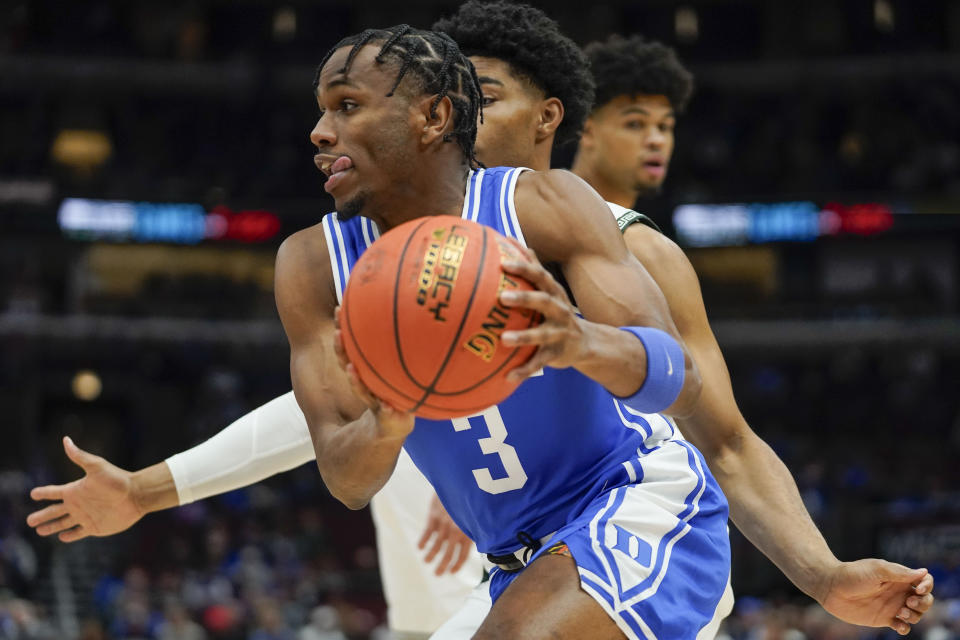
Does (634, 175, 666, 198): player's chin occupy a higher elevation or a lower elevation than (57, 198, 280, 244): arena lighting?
higher

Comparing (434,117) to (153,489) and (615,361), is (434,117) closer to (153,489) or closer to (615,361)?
(615,361)

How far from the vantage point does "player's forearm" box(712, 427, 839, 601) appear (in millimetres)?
3465

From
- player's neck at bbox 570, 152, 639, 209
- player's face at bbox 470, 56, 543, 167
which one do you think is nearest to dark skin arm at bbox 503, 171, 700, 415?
player's face at bbox 470, 56, 543, 167

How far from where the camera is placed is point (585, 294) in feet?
9.39

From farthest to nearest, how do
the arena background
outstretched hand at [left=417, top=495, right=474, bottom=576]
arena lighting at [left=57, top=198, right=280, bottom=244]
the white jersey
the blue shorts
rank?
arena lighting at [left=57, top=198, right=280, bottom=244]
the arena background
the white jersey
outstretched hand at [left=417, top=495, right=474, bottom=576]
the blue shorts

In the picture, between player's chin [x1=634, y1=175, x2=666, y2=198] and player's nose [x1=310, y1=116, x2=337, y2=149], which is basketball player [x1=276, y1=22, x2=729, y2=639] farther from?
player's chin [x1=634, y1=175, x2=666, y2=198]

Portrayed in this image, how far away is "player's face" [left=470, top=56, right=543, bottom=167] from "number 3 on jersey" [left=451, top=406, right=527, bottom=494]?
1.24 m

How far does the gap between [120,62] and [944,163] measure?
17.1 meters

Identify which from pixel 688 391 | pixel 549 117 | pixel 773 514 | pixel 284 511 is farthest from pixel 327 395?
pixel 284 511

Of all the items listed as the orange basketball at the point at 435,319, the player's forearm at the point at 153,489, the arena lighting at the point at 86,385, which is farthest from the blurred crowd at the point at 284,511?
the orange basketball at the point at 435,319

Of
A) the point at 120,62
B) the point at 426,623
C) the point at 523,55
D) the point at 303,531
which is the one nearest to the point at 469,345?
the point at 523,55

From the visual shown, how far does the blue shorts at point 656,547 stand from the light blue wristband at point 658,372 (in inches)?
15.7

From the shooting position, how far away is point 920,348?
937 inches

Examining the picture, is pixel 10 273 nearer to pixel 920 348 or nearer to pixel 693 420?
pixel 920 348
